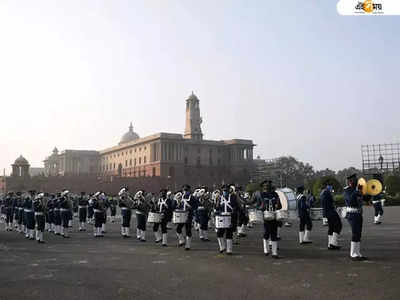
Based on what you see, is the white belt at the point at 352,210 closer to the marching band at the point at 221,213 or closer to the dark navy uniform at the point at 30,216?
the marching band at the point at 221,213

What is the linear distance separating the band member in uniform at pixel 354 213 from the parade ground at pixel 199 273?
1.06 feet

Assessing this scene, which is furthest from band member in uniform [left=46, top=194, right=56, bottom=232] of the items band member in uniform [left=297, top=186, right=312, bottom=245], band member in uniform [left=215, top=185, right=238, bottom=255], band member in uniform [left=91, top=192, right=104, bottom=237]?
band member in uniform [left=297, top=186, right=312, bottom=245]

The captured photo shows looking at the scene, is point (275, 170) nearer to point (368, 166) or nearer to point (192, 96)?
point (192, 96)

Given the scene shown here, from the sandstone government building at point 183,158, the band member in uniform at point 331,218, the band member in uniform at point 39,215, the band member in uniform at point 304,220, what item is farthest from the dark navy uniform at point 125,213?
the sandstone government building at point 183,158

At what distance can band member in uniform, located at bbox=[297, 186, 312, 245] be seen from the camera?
14453mm

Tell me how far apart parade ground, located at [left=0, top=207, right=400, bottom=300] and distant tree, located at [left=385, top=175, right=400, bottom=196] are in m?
33.3

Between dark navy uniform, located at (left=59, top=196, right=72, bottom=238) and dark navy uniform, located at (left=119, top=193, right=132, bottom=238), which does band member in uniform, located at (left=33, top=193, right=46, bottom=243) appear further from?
dark navy uniform, located at (left=119, top=193, right=132, bottom=238)

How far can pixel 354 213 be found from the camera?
10812 mm

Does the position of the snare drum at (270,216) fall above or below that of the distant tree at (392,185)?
below

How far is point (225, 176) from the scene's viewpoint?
110812 mm

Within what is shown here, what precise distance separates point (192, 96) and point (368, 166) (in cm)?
7080

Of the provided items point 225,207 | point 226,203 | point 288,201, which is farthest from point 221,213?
point 288,201

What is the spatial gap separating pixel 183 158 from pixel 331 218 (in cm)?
9889

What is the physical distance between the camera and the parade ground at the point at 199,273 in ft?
24.2
